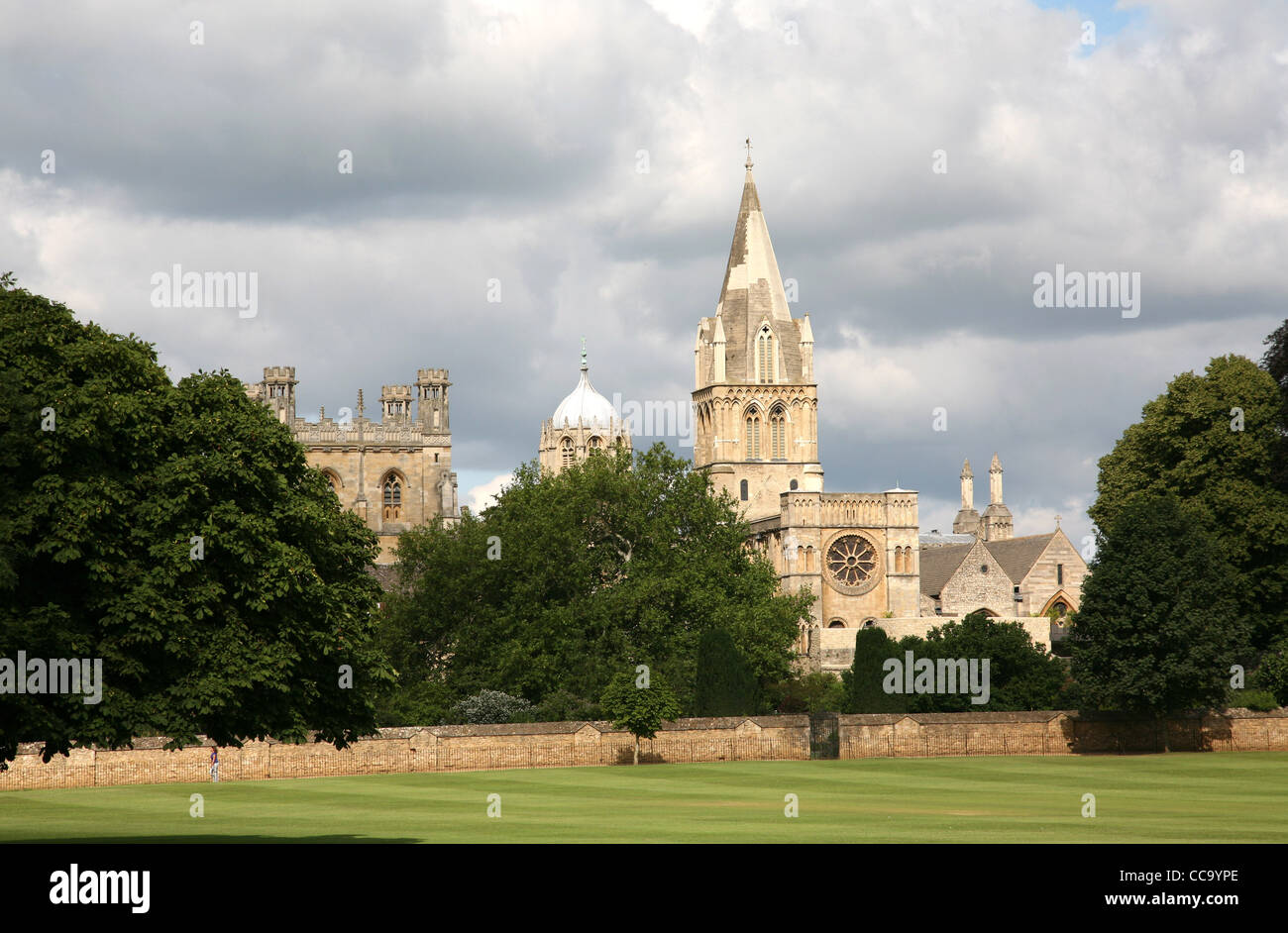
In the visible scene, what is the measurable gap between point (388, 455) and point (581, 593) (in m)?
37.8

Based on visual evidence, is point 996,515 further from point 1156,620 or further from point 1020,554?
point 1156,620

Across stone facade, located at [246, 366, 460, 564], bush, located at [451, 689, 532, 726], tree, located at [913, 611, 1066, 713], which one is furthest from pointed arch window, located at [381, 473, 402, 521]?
bush, located at [451, 689, 532, 726]

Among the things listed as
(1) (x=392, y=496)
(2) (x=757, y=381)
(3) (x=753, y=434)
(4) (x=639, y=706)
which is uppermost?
(2) (x=757, y=381)

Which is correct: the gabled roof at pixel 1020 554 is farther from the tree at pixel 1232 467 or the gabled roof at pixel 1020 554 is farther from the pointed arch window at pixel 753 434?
the tree at pixel 1232 467

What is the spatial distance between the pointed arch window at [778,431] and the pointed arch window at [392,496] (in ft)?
89.0

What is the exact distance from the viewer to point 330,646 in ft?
87.4

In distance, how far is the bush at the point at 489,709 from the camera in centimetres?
5734

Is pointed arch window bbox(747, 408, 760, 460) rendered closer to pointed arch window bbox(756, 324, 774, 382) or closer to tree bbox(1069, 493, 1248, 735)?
pointed arch window bbox(756, 324, 774, 382)

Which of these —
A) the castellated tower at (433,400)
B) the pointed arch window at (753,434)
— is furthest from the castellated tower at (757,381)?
the castellated tower at (433,400)

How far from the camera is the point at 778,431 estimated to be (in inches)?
4614

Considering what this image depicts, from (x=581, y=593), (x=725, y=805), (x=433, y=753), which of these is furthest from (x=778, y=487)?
(x=725, y=805)

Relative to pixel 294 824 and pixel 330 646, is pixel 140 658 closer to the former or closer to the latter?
pixel 330 646
